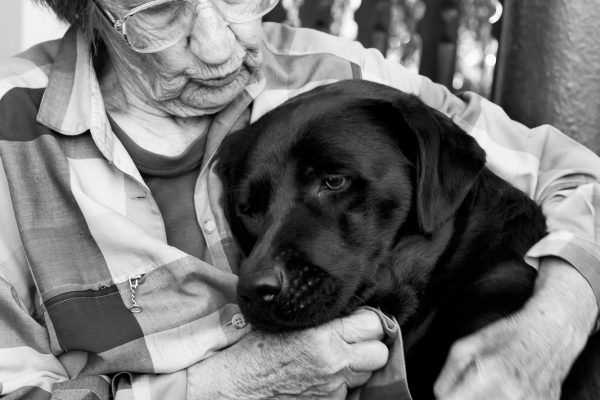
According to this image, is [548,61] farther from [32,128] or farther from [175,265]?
[32,128]

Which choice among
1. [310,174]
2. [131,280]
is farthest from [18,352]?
[310,174]

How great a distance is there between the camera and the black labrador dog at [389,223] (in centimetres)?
193

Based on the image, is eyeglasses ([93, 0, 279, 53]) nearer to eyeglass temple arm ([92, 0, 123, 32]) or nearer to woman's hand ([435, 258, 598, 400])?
eyeglass temple arm ([92, 0, 123, 32])

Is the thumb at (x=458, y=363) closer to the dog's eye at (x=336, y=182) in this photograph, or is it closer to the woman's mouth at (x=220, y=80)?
the dog's eye at (x=336, y=182)

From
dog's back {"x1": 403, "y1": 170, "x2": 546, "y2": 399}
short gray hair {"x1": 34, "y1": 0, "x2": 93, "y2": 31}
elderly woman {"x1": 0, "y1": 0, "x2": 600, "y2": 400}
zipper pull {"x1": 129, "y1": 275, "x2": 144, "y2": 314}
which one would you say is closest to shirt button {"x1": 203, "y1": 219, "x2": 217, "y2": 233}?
elderly woman {"x1": 0, "y1": 0, "x2": 600, "y2": 400}

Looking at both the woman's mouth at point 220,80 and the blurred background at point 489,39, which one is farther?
the blurred background at point 489,39

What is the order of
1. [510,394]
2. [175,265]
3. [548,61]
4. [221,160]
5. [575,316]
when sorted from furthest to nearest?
1. [548,61]
2. [221,160]
3. [175,265]
4. [575,316]
5. [510,394]

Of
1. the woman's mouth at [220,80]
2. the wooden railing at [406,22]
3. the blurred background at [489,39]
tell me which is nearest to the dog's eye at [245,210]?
the woman's mouth at [220,80]

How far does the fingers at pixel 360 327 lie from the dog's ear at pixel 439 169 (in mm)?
238

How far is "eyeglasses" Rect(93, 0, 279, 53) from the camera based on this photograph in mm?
2229

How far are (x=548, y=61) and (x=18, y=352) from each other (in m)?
1.76

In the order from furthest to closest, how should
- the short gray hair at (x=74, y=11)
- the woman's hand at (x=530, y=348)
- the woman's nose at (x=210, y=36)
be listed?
the short gray hair at (x=74, y=11), the woman's nose at (x=210, y=36), the woman's hand at (x=530, y=348)

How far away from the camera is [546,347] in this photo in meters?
1.86

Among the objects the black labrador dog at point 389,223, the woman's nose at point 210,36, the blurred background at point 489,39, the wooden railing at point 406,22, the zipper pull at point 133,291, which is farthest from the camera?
the wooden railing at point 406,22
